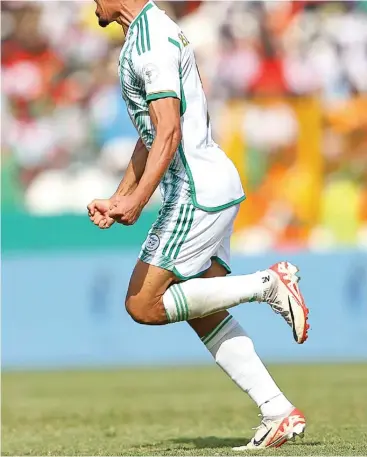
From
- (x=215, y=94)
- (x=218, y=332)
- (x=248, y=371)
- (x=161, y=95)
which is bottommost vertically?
(x=248, y=371)

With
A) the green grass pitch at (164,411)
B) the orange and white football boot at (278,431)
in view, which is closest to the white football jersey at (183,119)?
the orange and white football boot at (278,431)

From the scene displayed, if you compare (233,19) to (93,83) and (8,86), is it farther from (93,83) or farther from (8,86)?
(8,86)

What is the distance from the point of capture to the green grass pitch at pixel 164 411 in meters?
6.05

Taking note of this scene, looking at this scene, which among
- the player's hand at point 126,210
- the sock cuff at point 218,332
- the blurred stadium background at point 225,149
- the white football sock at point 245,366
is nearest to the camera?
the player's hand at point 126,210

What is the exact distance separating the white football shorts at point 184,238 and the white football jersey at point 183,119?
0.16 feet

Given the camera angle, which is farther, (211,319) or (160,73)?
(211,319)

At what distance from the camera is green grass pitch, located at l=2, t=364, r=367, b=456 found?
6055mm

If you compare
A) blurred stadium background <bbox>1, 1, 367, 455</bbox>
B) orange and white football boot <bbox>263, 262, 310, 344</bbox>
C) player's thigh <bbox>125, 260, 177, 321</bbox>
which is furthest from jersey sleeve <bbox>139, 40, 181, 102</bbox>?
blurred stadium background <bbox>1, 1, 367, 455</bbox>

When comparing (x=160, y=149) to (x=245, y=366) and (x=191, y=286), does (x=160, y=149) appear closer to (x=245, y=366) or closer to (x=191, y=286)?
(x=191, y=286)

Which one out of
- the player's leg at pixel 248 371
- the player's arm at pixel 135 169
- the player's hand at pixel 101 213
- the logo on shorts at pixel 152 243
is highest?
the player's arm at pixel 135 169

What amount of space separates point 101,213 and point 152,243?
1.25ft

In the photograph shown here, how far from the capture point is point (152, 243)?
5.68 meters

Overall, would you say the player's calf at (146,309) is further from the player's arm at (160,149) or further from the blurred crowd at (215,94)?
the blurred crowd at (215,94)

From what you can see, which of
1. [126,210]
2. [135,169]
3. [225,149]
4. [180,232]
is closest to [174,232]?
[180,232]
